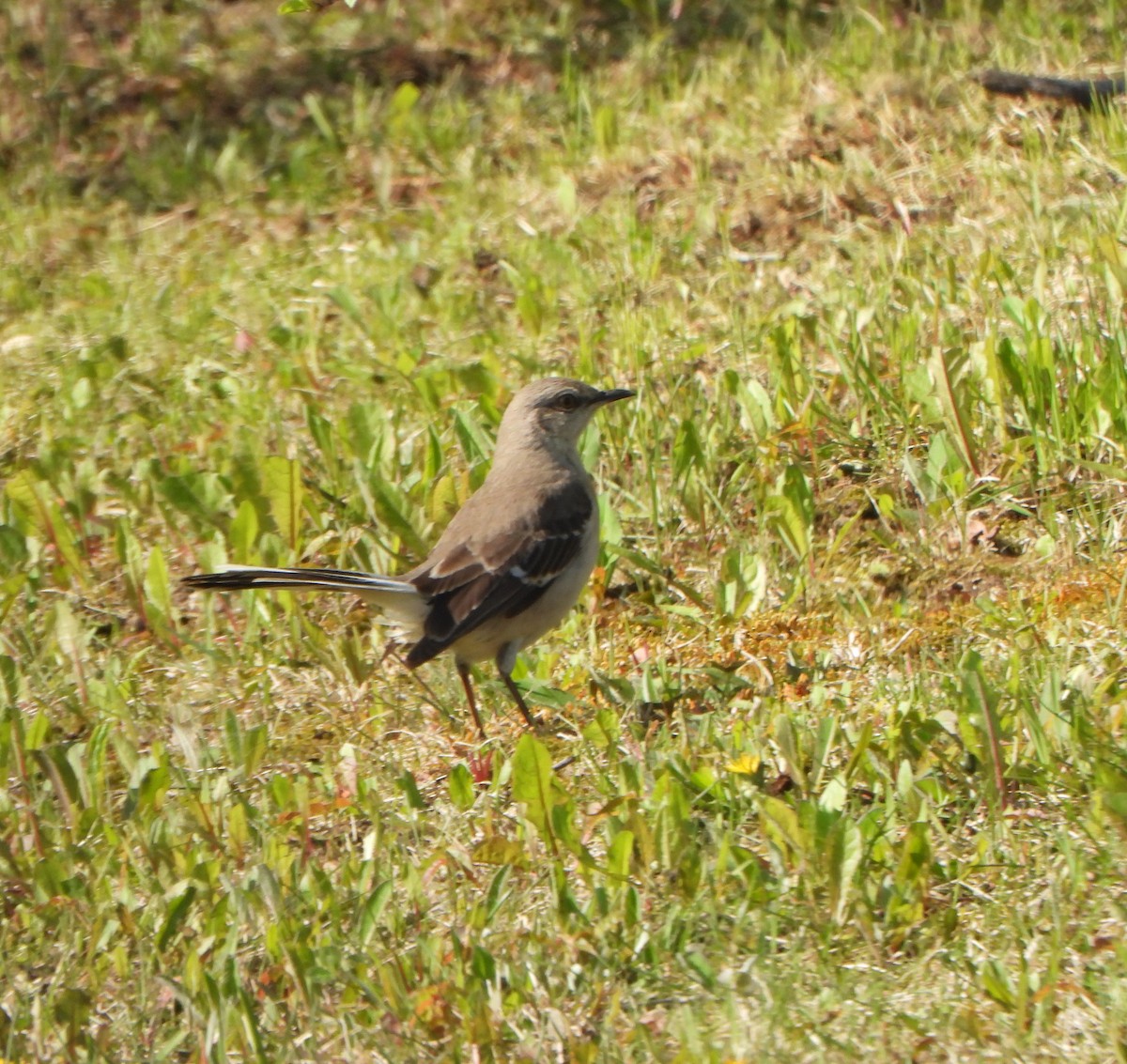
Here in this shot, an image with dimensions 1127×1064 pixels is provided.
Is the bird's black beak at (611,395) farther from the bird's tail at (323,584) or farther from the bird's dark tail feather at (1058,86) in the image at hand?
the bird's dark tail feather at (1058,86)

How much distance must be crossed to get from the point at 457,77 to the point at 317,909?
7.16 m

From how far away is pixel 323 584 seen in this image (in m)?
5.48

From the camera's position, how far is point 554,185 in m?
9.16

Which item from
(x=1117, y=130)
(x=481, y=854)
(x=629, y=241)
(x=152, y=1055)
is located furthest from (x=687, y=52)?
(x=152, y=1055)

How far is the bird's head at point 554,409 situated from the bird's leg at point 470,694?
111cm

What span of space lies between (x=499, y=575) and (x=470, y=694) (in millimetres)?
462

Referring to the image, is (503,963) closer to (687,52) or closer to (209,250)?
(209,250)

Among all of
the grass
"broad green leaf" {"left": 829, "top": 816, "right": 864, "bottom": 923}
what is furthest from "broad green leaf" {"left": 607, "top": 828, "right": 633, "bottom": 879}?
"broad green leaf" {"left": 829, "top": 816, "right": 864, "bottom": 923}

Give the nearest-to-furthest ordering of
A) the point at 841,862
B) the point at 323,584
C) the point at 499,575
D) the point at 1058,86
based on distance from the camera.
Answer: the point at 841,862 < the point at 323,584 < the point at 499,575 < the point at 1058,86

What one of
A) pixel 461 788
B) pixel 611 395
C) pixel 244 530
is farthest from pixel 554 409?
pixel 461 788

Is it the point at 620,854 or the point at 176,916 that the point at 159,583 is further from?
the point at 620,854

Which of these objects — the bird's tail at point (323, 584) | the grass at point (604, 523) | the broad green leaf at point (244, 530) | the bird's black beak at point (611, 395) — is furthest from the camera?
the bird's black beak at point (611, 395)

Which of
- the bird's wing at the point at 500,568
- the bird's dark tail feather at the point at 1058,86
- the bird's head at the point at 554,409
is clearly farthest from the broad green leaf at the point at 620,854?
the bird's dark tail feather at the point at 1058,86

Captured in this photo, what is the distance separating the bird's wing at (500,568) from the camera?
5719mm
